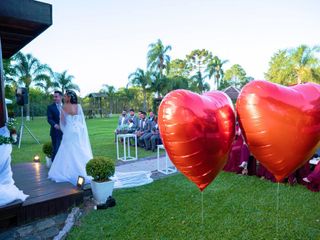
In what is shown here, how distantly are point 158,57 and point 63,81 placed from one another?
13.3m

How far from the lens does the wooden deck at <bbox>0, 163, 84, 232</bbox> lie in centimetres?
341

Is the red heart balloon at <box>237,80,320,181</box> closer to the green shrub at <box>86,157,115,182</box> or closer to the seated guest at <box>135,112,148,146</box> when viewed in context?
the green shrub at <box>86,157,115,182</box>

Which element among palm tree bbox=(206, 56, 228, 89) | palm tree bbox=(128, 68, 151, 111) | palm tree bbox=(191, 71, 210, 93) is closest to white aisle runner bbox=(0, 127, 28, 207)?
palm tree bbox=(128, 68, 151, 111)

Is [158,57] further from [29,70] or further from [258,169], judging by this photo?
[258,169]

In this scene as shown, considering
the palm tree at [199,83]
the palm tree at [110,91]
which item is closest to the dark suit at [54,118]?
the palm tree at [199,83]

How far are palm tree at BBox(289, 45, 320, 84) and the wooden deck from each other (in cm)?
3196

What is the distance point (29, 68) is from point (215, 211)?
3207 centimetres

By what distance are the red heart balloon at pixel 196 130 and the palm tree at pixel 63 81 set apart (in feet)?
111

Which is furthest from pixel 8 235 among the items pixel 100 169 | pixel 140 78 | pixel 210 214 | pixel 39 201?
pixel 140 78

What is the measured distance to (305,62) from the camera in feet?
105

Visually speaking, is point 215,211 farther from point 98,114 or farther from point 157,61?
point 98,114

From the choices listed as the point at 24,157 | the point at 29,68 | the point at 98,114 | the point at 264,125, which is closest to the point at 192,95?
the point at 264,125

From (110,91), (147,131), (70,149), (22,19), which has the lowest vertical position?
(147,131)

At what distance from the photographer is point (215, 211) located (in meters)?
3.69
